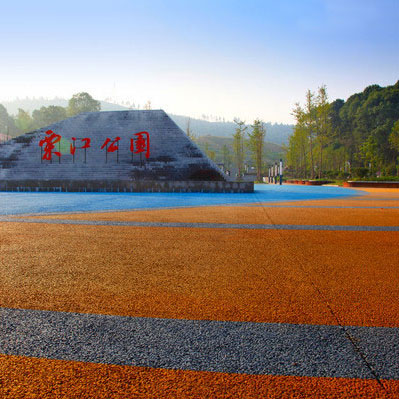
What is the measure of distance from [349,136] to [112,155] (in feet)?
187

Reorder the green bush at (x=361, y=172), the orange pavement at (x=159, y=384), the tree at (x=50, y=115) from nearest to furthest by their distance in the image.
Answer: the orange pavement at (x=159, y=384) < the green bush at (x=361, y=172) < the tree at (x=50, y=115)

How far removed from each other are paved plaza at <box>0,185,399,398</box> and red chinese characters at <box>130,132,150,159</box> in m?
20.4

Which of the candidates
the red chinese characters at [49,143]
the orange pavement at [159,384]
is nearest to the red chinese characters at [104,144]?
the red chinese characters at [49,143]

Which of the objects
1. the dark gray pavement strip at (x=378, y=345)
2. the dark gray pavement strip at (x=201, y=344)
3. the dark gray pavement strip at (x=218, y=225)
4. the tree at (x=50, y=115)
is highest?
the tree at (x=50, y=115)

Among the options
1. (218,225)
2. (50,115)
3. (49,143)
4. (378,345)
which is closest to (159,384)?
(378,345)

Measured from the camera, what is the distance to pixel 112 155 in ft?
85.6

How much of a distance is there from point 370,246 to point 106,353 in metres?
4.77

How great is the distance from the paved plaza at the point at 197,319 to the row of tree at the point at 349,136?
40.4 m

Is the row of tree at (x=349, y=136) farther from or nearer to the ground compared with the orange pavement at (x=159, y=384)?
farther from the ground

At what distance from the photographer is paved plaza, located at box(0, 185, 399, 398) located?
5.91ft

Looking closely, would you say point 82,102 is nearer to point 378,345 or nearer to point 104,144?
point 104,144

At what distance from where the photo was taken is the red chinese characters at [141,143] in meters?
25.6

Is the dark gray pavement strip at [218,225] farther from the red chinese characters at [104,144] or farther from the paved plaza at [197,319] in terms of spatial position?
the red chinese characters at [104,144]

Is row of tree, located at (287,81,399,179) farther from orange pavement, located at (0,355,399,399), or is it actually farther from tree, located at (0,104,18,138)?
tree, located at (0,104,18,138)
